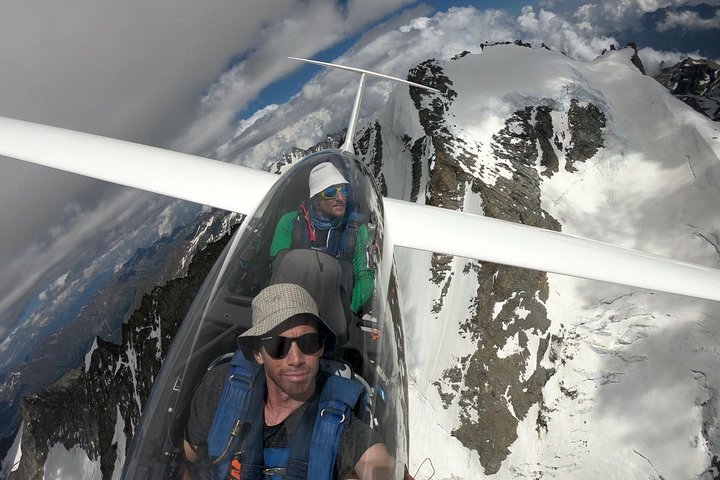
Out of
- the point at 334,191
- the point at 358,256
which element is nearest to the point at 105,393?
the point at 334,191

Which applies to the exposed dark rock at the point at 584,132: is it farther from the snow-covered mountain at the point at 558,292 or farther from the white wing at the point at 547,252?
the white wing at the point at 547,252

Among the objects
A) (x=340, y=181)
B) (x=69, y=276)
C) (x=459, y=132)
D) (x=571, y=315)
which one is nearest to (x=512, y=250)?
(x=340, y=181)

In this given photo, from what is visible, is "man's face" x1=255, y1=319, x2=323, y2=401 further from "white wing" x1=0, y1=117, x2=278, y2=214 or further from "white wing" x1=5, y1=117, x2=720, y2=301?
"white wing" x1=0, y1=117, x2=278, y2=214

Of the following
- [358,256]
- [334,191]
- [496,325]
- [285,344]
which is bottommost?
[285,344]

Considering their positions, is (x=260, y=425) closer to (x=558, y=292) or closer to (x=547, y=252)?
(x=547, y=252)

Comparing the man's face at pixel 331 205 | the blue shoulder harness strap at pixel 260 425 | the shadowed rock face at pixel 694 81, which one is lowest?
the blue shoulder harness strap at pixel 260 425

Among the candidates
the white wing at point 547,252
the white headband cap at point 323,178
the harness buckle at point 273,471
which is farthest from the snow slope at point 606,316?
the harness buckle at point 273,471
